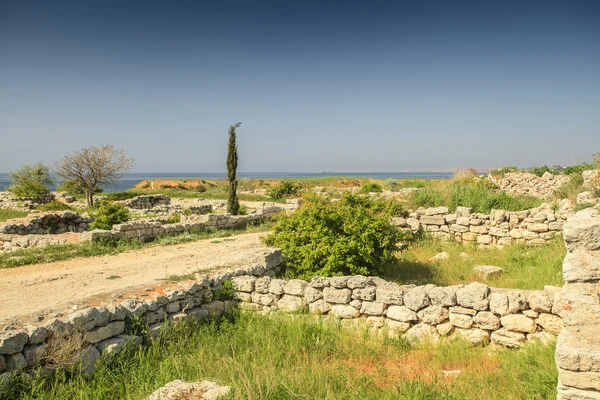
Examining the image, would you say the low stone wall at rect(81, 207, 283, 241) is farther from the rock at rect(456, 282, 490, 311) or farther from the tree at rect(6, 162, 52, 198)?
the tree at rect(6, 162, 52, 198)

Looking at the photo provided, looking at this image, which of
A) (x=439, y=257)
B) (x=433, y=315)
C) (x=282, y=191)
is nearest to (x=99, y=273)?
(x=433, y=315)

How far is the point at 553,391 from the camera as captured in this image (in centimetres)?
421

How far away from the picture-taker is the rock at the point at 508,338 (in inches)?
223

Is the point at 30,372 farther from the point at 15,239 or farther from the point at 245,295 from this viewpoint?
the point at 15,239

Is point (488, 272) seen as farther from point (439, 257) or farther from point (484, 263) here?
point (439, 257)

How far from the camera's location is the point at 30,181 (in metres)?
32.0

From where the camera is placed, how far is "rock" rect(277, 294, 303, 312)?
7094mm

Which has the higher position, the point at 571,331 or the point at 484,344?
the point at 571,331

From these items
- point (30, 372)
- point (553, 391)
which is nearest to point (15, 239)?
point (30, 372)

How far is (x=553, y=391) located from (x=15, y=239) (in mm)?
17294

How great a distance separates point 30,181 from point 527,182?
1478 inches

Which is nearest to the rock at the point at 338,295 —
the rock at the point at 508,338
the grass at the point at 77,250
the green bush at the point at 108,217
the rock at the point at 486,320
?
the rock at the point at 486,320

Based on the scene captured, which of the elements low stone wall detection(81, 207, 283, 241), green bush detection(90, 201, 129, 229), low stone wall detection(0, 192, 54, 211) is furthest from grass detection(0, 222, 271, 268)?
low stone wall detection(0, 192, 54, 211)

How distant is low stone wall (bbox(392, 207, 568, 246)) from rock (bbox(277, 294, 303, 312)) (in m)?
7.58
